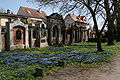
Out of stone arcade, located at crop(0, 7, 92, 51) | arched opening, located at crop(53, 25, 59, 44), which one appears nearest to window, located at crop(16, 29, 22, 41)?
stone arcade, located at crop(0, 7, 92, 51)

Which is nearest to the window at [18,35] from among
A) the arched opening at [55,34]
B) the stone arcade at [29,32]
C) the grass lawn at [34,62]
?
the stone arcade at [29,32]

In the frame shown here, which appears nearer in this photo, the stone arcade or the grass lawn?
the grass lawn

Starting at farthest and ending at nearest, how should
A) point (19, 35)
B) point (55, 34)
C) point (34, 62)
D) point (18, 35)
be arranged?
point (55, 34) → point (19, 35) → point (18, 35) → point (34, 62)

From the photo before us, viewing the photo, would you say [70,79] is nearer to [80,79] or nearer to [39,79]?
[80,79]

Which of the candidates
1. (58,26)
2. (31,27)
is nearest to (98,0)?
(31,27)

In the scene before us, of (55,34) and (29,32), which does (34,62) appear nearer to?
(29,32)

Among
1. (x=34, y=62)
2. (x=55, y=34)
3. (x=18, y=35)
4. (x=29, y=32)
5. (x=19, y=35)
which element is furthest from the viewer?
(x=55, y=34)

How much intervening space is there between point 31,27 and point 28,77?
19179 mm

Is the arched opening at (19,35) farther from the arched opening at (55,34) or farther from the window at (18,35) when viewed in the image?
the arched opening at (55,34)

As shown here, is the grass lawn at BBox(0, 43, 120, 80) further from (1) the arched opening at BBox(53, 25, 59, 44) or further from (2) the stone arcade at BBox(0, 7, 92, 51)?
(1) the arched opening at BBox(53, 25, 59, 44)

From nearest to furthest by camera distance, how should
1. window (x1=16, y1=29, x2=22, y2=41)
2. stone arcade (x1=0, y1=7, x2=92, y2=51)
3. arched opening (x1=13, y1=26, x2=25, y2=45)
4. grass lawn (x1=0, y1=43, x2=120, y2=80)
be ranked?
1. grass lawn (x1=0, y1=43, x2=120, y2=80)
2. stone arcade (x1=0, y1=7, x2=92, y2=51)
3. arched opening (x1=13, y1=26, x2=25, y2=45)
4. window (x1=16, y1=29, x2=22, y2=41)

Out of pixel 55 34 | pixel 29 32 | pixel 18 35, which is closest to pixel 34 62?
pixel 18 35

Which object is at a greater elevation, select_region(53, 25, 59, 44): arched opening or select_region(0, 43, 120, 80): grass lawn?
select_region(53, 25, 59, 44): arched opening

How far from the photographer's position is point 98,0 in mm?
19172
